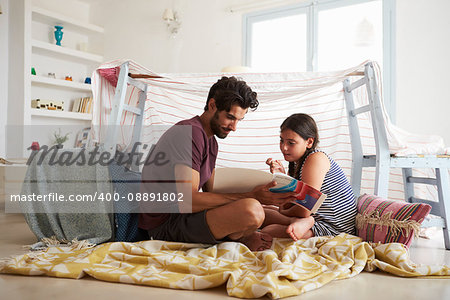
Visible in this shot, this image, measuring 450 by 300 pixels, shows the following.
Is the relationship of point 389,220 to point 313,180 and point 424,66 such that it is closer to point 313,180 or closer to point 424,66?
point 313,180

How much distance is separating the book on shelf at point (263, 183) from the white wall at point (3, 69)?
4090 millimetres

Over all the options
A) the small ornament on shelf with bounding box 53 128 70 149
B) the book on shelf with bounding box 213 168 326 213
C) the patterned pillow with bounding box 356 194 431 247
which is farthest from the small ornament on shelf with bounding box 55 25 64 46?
the patterned pillow with bounding box 356 194 431 247

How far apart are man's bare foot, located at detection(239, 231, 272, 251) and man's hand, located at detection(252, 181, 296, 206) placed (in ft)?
0.72

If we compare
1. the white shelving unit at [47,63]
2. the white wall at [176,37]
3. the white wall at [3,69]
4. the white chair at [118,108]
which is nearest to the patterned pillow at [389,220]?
the white chair at [118,108]

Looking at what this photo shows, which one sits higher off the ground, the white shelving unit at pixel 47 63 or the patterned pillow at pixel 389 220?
the white shelving unit at pixel 47 63

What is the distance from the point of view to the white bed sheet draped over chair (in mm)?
2320

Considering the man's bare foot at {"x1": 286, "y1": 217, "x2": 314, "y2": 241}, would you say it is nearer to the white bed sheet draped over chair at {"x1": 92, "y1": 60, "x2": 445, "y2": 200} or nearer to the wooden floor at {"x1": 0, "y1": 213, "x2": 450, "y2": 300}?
the wooden floor at {"x1": 0, "y1": 213, "x2": 450, "y2": 300}

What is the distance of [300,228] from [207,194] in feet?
1.42

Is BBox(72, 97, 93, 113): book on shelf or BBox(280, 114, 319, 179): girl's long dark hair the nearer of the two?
BBox(280, 114, 319, 179): girl's long dark hair

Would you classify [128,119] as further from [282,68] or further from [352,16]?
[352,16]

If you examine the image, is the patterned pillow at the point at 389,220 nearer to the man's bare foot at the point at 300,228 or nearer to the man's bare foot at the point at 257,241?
the man's bare foot at the point at 300,228

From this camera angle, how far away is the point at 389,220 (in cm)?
172

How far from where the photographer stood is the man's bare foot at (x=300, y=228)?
164 cm

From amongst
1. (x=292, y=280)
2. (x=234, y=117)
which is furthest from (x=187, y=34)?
(x=292, y=280)
